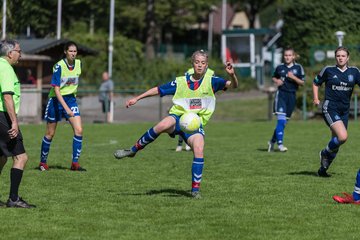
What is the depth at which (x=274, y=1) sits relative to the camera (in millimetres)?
77375

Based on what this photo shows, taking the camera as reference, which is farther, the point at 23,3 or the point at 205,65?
the point at 23,3

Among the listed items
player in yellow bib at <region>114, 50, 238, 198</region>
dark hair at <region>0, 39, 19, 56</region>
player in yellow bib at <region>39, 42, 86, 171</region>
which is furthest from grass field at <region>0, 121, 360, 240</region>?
dark hair at <region>0, 39, 19, 56</region>

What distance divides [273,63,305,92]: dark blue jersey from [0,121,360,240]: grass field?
1423mm

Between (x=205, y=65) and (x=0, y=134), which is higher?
(x=205, y=65)

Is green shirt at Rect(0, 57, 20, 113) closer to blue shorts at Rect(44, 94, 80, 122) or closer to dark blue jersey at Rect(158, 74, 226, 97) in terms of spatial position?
dark blue jersey at Rect(158, 74, 226, 97)

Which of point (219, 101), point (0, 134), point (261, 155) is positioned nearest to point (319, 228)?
point (0, 134)

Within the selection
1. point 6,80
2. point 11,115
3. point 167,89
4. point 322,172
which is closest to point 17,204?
point 11,115

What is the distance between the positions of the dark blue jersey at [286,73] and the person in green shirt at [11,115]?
374 inches

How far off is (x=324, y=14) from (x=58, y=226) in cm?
3246

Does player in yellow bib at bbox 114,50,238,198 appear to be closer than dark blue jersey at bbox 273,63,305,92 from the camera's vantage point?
Yes

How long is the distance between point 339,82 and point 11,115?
18.1 ft

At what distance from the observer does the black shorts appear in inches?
417

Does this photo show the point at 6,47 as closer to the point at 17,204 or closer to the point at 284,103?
the point at 17,204

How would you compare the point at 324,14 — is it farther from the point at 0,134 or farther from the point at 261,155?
the point at 0,134
